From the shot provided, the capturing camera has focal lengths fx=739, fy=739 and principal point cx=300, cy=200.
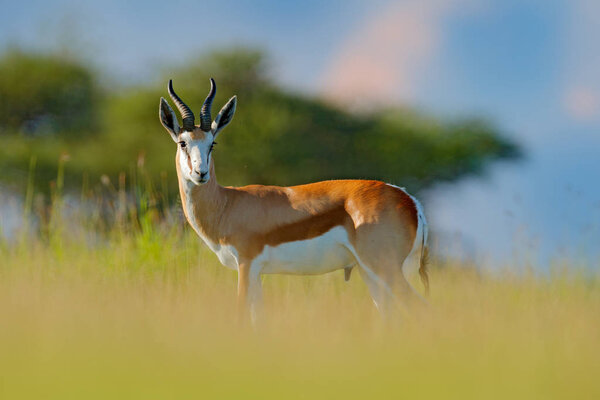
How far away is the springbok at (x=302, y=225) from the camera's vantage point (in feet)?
21.2

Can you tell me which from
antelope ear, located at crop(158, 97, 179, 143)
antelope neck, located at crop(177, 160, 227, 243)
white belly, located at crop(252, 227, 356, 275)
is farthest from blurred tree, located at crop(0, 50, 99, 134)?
white belly, located at crop(252, 227, 356, 275)

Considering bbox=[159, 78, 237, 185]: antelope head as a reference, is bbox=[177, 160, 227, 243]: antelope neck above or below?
below

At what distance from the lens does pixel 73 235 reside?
10945 millimetres

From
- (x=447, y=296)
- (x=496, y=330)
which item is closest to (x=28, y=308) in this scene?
(x=496, y=330)

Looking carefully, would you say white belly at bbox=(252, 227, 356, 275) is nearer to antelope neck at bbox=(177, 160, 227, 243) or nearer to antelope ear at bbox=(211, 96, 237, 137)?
antelope neck at bbox=(177, 160, 227, 243)

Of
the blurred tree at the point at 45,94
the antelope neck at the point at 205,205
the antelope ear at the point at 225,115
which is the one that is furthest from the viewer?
the blurred tree at the point at 45,94

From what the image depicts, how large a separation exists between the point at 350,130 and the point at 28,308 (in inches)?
511

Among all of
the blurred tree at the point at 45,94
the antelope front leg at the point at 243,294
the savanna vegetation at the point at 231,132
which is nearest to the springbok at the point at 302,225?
the antelope front leg at the point at 243,294

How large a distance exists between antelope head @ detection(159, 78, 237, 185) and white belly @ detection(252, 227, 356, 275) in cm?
91

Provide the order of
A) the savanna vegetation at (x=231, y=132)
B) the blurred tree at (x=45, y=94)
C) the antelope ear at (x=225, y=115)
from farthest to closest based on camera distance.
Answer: the blurred tree at (x=45, y=94) → the savanna vegetation at (x=231, y=132) → the antelope ear at (x=225, y=115)

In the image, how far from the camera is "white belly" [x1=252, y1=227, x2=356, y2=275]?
657 centimetres

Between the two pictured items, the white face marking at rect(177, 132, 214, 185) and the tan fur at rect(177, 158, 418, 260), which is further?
the tan fur at rect(177, 158, 418, 260)

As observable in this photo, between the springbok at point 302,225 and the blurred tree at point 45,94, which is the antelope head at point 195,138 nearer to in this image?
the springbok at point 302,225

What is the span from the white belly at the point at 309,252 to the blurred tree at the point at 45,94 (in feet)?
46.6
